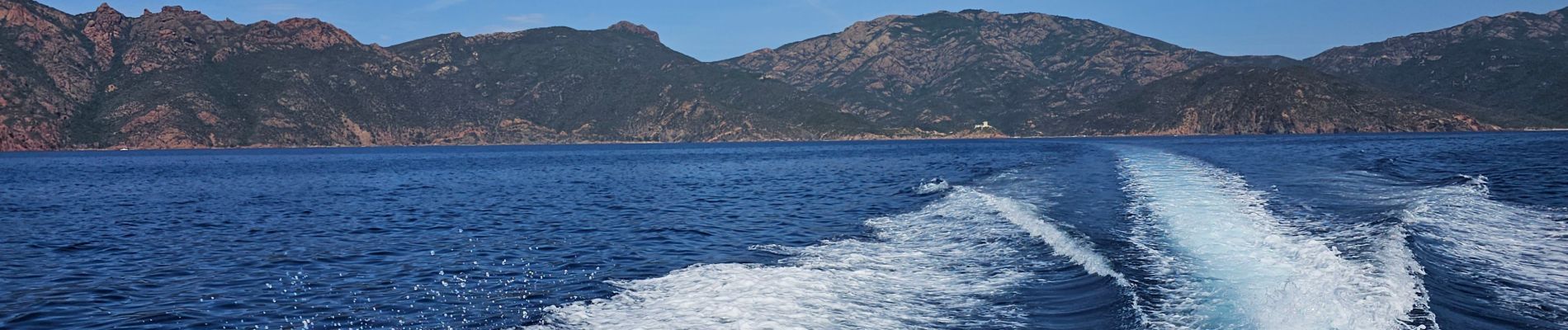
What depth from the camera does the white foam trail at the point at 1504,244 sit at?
1486 centimetres

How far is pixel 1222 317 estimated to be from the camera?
43.4 feet

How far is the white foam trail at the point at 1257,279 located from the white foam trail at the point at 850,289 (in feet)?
6.96

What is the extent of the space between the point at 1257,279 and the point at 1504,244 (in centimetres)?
939

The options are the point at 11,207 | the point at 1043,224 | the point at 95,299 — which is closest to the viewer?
the point at 95,299

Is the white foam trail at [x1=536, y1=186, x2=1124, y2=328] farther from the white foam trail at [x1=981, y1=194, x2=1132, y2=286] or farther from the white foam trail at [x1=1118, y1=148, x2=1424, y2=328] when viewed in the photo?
the white foam trail at [x1=1118, y1=148, x2=1424, y2=328]

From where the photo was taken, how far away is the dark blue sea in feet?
48.4

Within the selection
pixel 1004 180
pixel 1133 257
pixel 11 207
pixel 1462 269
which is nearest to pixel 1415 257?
pixel 1462 269

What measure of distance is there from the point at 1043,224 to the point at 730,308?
1535 centimetres

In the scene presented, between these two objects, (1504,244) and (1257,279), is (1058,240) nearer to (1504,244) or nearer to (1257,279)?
(1257,279)

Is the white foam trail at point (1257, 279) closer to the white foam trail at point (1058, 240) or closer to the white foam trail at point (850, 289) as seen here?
the white foam trail at point (1058, 240)

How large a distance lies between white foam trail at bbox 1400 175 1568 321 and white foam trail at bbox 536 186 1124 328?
7.01m

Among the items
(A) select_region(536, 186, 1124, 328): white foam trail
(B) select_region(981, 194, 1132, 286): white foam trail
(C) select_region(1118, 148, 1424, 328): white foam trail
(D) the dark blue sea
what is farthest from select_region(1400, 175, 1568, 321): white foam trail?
(A) select_region(536, 186, 1124, 328): white foam trail

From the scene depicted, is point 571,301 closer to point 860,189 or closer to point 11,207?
point 860,189

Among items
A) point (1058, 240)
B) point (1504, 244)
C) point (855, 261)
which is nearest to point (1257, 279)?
point (1058, 240)
